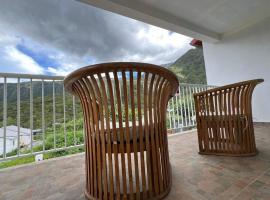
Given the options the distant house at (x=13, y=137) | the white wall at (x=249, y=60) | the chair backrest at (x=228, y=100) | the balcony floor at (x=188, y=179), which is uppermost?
the white wall at (x=249, y=60)

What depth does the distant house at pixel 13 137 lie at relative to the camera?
1.65 m

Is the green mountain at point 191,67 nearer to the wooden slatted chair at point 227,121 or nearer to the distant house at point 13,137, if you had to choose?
the wooden slatted chair at point 227,121

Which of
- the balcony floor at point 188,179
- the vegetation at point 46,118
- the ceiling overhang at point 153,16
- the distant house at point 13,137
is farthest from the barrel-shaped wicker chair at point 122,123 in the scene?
the ceiling overhang at point 153,16

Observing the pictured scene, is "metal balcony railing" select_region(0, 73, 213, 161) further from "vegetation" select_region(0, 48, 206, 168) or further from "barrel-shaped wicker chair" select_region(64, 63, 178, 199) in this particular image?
"barrel-shaped wicker chair" select_region(64, 63, 178, 199)

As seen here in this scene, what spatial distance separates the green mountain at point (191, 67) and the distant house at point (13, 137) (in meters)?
5.17

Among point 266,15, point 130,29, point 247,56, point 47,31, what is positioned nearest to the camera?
point 266,15

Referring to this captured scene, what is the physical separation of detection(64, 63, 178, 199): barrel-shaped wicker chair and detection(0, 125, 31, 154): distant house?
1.41 m

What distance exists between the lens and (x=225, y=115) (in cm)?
167

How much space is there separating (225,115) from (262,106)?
3.42m

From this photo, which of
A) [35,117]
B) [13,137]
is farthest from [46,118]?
[13,137]

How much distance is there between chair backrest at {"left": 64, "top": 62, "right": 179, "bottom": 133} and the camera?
2.57 ft

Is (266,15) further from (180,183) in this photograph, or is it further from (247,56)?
(180,183)

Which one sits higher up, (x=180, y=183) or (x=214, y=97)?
(x=214, y=97)

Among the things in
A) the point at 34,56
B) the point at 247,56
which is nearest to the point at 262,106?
the point at 247,56
